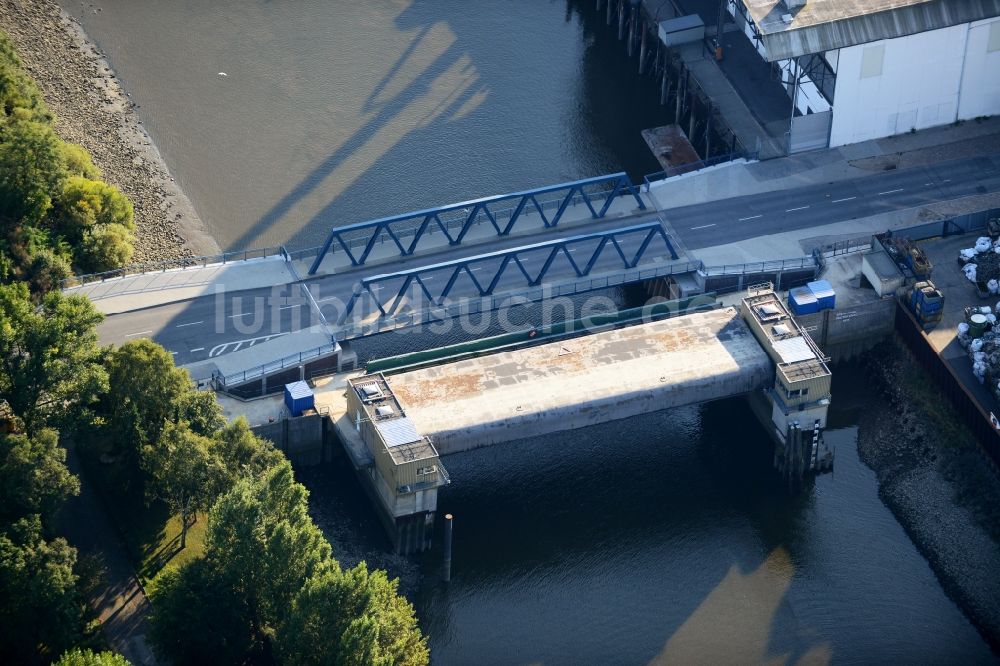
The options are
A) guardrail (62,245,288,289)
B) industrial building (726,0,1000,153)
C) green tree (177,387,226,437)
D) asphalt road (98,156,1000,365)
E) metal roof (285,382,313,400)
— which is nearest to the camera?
green tree (177,387,226,437)

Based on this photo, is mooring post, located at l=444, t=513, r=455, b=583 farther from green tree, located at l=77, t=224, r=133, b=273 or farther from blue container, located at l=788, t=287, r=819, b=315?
green tree, located at l=77, t=224, r=133, b=273

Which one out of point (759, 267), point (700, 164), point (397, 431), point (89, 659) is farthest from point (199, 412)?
point (700, 164)

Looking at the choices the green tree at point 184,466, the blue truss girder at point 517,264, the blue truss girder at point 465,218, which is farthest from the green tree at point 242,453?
the blue truss girder at point 465,218

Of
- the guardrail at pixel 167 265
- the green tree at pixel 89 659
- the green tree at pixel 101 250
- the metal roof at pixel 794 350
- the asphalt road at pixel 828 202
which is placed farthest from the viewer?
the asphalt road at pixel 828 202

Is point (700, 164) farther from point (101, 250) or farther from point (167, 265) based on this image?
point (101, 250)

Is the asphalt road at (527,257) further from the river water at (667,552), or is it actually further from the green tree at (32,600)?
the green tree at (32,600)

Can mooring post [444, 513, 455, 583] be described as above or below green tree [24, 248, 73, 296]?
below

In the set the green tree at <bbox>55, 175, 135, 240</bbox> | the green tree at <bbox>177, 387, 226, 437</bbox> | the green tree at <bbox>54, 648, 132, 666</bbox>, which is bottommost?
the green tree at <bbox>54, 648, 132, 666</bbox>

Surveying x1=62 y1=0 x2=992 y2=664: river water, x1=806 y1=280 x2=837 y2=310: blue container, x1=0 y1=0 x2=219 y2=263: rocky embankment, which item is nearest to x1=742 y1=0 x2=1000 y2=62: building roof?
x1=806 y1=280 x2=837 y2=310: blue container
